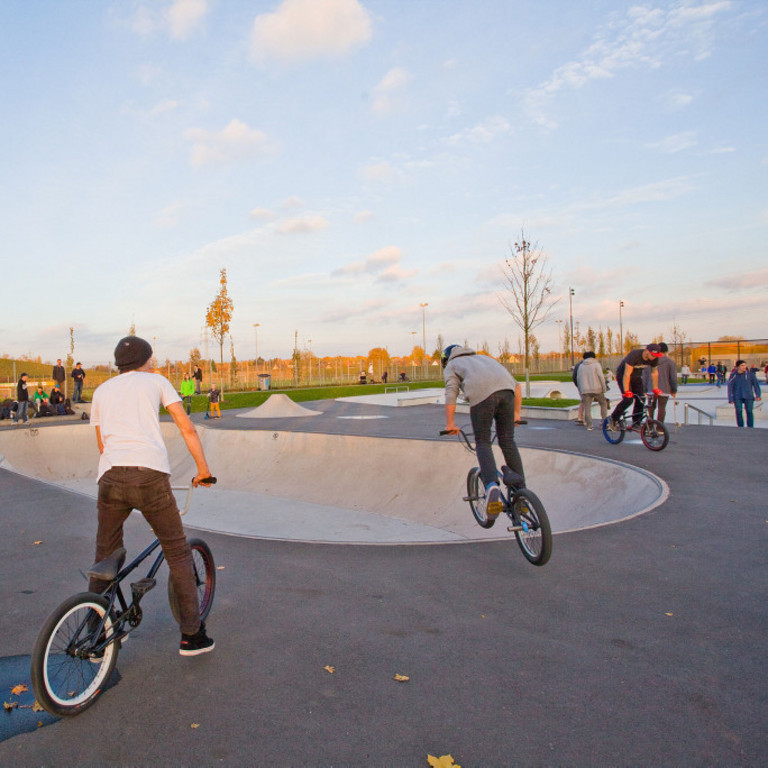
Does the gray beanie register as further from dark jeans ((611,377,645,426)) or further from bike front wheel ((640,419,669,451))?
dark jeans ((611,377,645,426))

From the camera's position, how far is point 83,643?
2711mm

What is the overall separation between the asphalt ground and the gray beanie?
1.63m

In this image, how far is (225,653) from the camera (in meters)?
3.16

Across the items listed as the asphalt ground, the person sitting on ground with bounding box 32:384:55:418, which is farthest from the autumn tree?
the asphalt ground

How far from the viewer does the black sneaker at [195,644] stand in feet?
10.2

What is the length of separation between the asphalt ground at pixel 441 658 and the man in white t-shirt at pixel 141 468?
0.36 meters

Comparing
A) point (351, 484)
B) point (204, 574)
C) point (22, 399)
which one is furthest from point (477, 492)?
point (22, 399)

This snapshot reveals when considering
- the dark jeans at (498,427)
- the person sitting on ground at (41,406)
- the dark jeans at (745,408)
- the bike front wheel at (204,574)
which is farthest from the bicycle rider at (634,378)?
the person sitting on ground at (41,406)

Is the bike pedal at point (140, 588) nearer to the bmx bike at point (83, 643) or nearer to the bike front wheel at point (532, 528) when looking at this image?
the bmx bike at point (83, 643)

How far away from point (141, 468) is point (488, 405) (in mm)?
3074

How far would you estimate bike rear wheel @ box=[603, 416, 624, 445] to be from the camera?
10391 mm

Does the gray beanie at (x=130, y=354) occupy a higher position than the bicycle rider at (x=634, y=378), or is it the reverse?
the gray beanie at (x=130, y=354)

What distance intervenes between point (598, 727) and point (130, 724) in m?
2.05

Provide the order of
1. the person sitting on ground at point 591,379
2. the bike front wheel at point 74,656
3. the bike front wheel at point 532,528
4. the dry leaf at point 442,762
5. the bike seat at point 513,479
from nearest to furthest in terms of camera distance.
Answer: the dry leaf at point 442,762 < the bike front wheel at point 74,656 < the bike front wheel at point 532,528 < the bike seat at point 513,479 < the person sitting on ground at point 591,379
